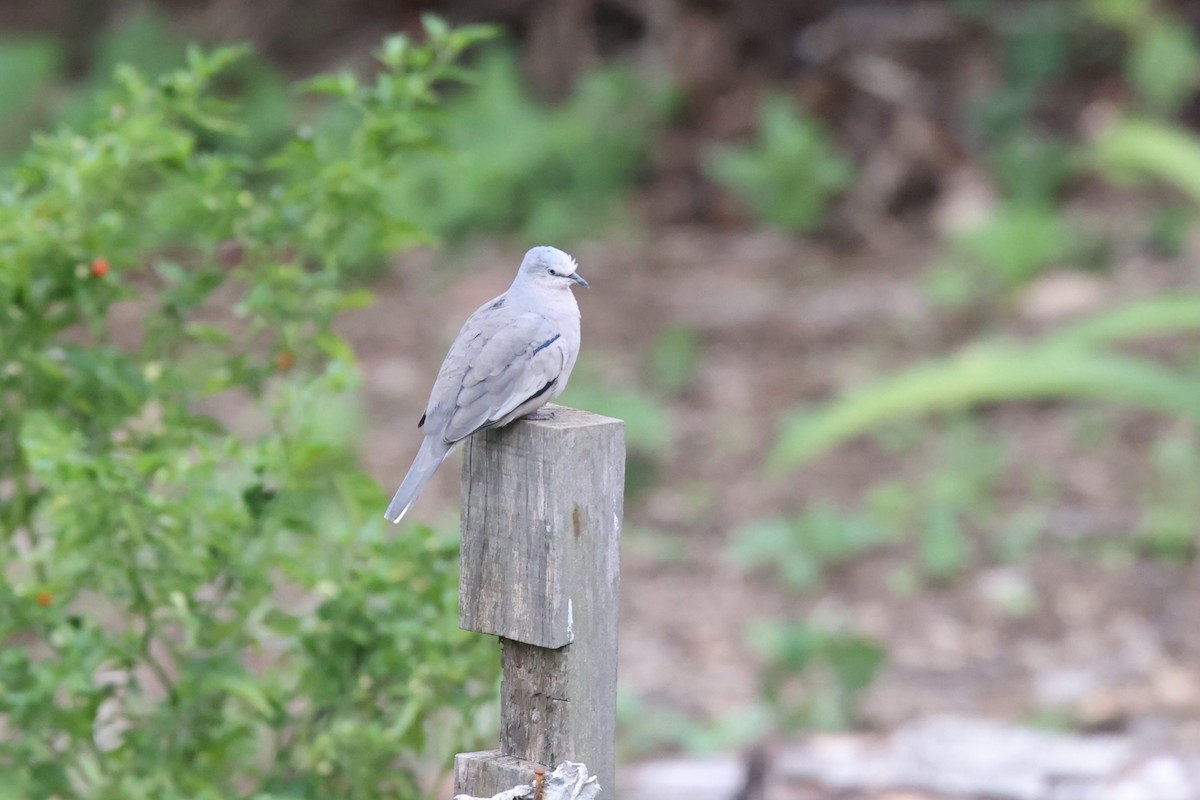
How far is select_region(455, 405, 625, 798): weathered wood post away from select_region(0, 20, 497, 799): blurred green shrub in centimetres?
35

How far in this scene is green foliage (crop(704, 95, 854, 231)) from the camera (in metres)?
8.70

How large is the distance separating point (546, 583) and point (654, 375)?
5.35 meters

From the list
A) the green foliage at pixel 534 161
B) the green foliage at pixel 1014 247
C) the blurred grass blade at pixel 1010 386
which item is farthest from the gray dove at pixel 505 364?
the green foliage at pixel 534 161

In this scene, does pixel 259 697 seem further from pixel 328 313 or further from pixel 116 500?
pixel 328 313

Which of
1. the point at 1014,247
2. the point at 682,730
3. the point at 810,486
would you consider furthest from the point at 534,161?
the point at 682,730

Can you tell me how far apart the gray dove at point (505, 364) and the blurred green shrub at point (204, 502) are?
0.96 feet

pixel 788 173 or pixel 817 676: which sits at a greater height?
pixel 788 173

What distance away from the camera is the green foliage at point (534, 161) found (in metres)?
8.72

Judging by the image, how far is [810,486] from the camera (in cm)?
657

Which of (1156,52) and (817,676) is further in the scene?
(1156,52)

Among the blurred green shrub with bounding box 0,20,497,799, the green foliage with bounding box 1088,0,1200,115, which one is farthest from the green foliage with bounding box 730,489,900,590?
the green foliage with bounding box 1088,0,1200,115

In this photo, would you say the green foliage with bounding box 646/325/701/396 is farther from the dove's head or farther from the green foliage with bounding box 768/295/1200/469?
the dove's head

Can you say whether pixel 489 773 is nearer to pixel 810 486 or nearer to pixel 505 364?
pixel 505 364

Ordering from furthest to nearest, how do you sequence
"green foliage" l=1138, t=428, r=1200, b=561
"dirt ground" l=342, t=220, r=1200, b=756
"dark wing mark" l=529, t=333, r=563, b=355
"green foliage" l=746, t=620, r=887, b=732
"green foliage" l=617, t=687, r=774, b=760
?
1. "green foliage" l=1138, t=428, r=1200, b=561
2. "dirt ground" l=342, t=220, r=1200, b=756
3. "green foliage" l=617, t=687, r=774, b=760
4. "green foliage" l=746, t=620, r=887, b=732
5. "dark wing mark" l=529, t=333, r=563, b=355
